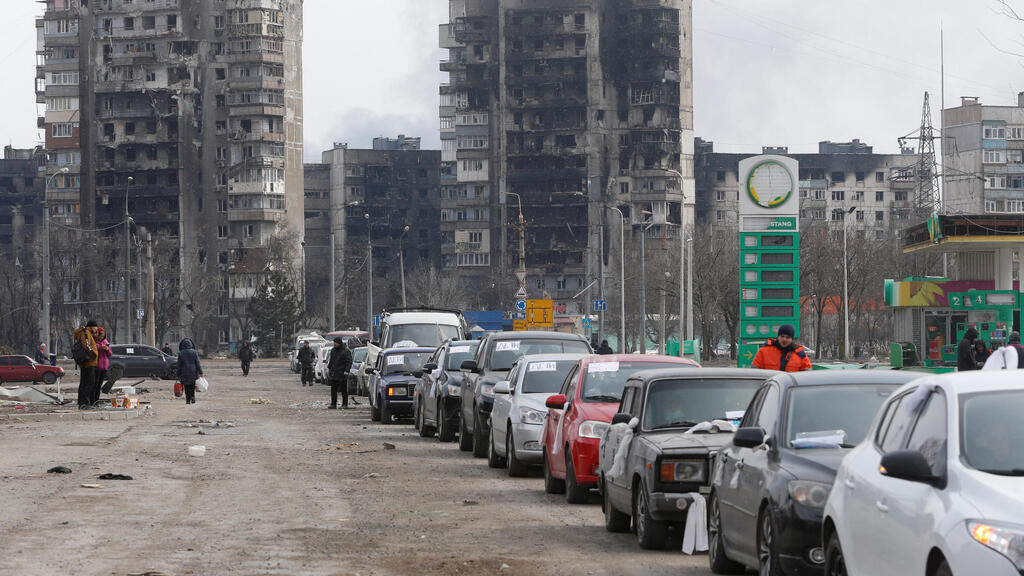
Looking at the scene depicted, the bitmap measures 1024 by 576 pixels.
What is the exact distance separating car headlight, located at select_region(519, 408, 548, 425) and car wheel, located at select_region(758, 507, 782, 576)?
9.24 meters

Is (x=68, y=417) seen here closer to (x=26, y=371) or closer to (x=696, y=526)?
(x=696, y=526)

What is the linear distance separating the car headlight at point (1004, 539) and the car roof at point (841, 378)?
3.99 meters

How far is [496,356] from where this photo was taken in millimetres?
24344

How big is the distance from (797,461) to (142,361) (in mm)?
59893

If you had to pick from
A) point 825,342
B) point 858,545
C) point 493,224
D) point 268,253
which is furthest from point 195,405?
point 493,224

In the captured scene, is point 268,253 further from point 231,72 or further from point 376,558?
point 376,558

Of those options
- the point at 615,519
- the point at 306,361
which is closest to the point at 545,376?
the point at 615,519

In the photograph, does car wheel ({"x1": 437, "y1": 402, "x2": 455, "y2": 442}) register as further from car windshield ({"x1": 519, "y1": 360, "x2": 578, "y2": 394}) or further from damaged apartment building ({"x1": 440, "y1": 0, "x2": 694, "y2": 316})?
damaged apartment building ({"x1": 440, "y1": 0, "x2": 694, "y2": 316})

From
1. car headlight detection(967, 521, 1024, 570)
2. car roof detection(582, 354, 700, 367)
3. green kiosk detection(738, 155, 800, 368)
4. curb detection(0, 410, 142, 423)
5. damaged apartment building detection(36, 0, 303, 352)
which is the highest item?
damaged apartment building detection(36, 0, 303, 352)

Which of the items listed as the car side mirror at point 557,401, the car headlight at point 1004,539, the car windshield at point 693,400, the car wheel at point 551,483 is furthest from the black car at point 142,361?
the car headlight at point 1004,539

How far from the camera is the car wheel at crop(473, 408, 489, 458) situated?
22844 millimetres

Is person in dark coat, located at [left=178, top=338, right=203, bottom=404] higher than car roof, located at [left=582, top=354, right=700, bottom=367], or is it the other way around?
car roof, located at [left=582, top=354, right=700, bottom=367]

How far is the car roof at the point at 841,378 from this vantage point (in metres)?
10.2

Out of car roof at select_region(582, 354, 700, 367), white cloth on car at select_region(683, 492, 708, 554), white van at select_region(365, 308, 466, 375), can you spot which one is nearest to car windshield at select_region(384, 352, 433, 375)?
white van at select_region(365, 308, 466, 375)
